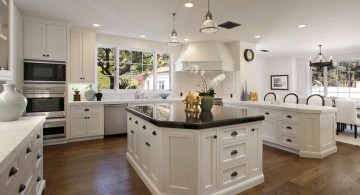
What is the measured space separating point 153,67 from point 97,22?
2122 millimetres

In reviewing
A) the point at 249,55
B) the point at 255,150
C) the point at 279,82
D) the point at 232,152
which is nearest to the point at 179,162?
the point at 232,152

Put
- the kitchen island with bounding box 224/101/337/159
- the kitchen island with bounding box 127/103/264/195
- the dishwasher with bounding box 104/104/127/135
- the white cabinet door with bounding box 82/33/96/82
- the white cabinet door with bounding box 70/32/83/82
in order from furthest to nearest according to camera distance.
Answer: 1. the dishwasher with bounding box 104/104/127/135
2. the white cabinet door with bounding box 82/33/96/82
3. the white cabinet door with bounding box 70/32/83/82
4. the kitchen island with bounding box 224/101/337/159
5. the kitchen island with bounding box 127/103/264/195

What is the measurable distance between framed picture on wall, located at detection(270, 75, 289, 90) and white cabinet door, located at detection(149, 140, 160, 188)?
784 centimetres

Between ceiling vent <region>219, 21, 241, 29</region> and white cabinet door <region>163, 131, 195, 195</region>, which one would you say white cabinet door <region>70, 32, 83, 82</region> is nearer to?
ceiling vent <region>219, 21, 241, 29</region>

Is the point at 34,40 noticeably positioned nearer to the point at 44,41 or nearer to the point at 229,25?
the point at 44,41


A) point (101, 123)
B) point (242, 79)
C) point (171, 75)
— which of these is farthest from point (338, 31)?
point (101, 123)

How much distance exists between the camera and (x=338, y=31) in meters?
4.57

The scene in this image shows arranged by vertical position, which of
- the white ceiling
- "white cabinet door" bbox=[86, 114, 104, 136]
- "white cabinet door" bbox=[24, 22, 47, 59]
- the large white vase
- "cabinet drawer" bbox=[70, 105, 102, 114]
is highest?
the white ceiling

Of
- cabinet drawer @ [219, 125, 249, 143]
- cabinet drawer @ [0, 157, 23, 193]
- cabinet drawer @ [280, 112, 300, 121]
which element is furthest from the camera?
cabinet drawer @ [280, 112, 300, 121]

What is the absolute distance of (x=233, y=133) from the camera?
2164mm

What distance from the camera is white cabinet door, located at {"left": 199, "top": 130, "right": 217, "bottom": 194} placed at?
1.95 m

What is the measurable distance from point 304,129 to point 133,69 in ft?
14.3

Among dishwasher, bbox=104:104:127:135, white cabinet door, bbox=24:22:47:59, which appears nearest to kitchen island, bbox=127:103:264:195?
dishwasher, bbox=104:104:127:135

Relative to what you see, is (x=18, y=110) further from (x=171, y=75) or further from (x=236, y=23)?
(x=171, y=75)
